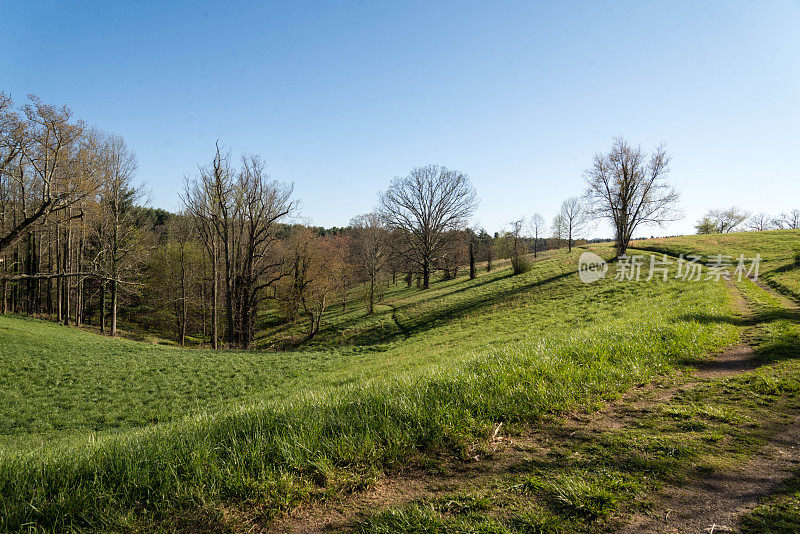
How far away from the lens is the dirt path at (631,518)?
2.61m

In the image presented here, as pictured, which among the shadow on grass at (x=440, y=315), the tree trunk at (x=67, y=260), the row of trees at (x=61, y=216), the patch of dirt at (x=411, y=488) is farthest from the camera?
the tree trunk at (x=67, y=260)

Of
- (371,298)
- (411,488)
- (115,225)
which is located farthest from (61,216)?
(411,488)

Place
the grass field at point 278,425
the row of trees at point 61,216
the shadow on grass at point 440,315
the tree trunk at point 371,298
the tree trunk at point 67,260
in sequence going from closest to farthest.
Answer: the grass field at point 278,425 → the row of trees at point 61,216 → the shadow on grass at point 440,315 → the tree trunk at point 67,260 → the tree trunk at point 371,298

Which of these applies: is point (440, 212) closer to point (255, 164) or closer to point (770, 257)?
point (255, 164)

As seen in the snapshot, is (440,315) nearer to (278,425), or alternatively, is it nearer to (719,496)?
(278,425)

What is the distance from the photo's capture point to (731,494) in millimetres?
2861

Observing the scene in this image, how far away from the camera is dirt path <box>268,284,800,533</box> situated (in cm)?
261

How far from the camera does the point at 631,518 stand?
2602 mm

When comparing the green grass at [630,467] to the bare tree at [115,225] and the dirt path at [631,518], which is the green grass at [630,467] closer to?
the dirt path at [631,518]

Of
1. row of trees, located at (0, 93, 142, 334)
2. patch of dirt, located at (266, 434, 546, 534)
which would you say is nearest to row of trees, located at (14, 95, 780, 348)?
row of trees, located at (0, 93, 142, 334)

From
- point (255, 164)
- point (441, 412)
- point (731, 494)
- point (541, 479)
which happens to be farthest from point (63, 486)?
point (255, 164)

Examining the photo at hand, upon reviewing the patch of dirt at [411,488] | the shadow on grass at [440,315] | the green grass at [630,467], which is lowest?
the shadow on grass at [440,315]

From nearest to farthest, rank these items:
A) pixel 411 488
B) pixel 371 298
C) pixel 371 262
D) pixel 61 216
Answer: pixel 411 488 → pixel 61 216 → pixel 371 298 → pixel 371 262

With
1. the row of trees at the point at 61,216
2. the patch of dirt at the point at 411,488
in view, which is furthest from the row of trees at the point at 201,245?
the patch of dirt at the point at 411,488
